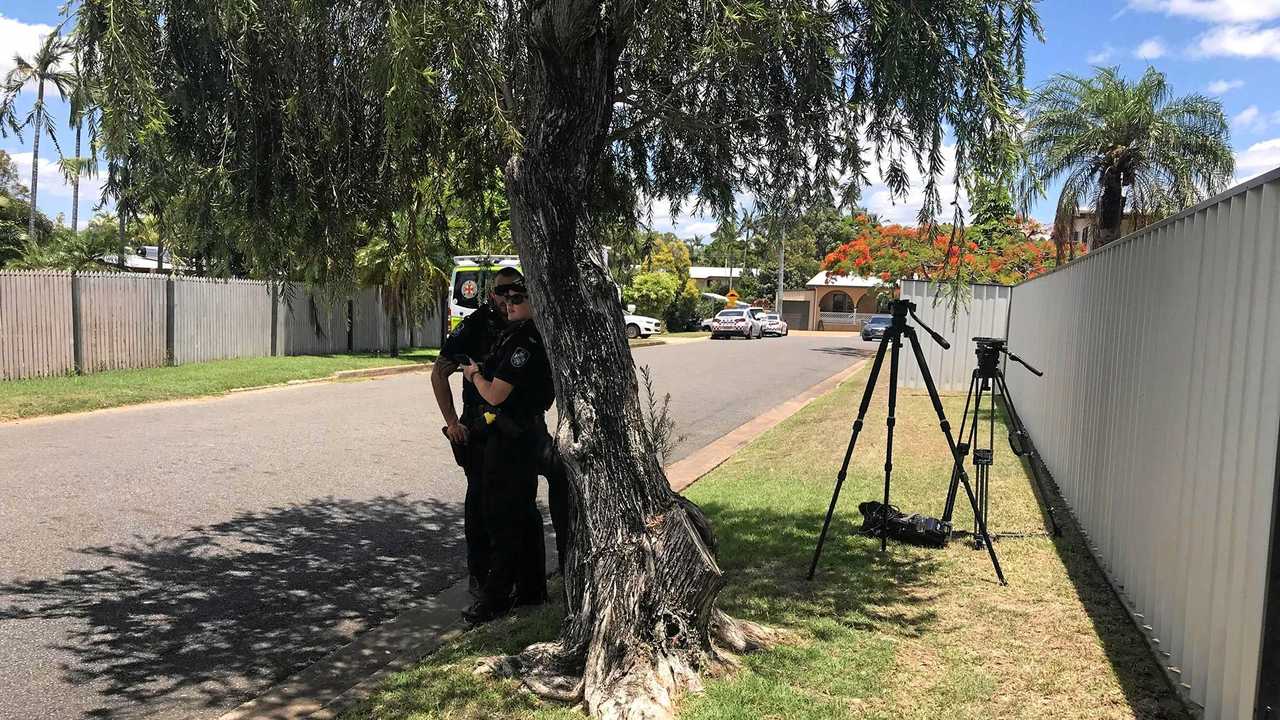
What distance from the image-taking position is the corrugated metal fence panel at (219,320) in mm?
17812

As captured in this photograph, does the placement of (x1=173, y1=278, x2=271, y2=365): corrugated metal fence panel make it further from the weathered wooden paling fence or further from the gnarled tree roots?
the gnarled tree roots

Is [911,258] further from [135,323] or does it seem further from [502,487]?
[502,487]

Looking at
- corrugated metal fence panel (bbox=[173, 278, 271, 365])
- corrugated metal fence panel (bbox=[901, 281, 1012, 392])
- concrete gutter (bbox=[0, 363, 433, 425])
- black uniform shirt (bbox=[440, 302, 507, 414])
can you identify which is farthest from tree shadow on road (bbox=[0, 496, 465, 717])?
corrugated metal fence panel (bbox=[173, 278, 271, 365])

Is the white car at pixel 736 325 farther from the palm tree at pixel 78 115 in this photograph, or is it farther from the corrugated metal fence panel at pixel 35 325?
the palm tree at pixel 78 115

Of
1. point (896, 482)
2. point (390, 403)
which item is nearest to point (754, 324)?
point (390, 403)

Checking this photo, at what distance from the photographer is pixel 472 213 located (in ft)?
19.5

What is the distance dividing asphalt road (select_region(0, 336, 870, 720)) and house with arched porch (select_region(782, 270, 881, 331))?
48.2m

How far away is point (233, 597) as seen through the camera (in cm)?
Answer: 507

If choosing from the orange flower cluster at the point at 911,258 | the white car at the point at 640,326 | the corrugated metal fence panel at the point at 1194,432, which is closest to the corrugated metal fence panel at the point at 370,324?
the white car at the point at 640,326

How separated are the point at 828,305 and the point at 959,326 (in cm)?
5045

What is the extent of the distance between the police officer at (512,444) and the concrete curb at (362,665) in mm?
262

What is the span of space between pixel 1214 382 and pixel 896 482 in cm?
472

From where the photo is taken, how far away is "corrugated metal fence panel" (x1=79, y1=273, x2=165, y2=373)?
15305 mm

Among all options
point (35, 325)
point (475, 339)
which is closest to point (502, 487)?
point (475, 339)
